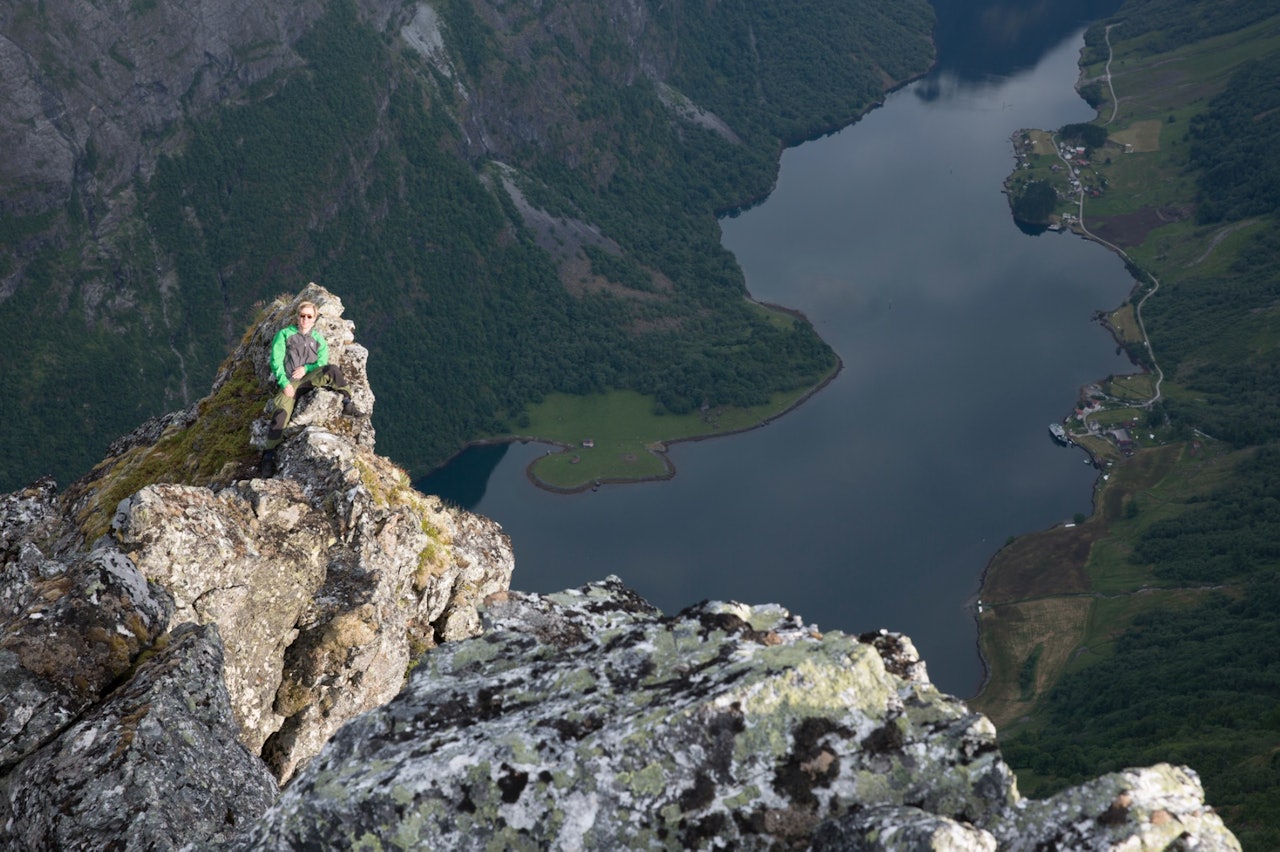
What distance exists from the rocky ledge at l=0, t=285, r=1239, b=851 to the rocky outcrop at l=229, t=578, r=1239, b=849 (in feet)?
0.09

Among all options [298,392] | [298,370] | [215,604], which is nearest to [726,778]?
[215,604]

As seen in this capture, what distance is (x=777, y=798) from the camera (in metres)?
12.9

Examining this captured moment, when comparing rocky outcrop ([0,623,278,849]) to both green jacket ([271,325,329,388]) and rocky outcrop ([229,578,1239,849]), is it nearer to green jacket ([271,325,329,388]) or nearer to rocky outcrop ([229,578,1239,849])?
rocky outcrop ([229,578,1239,849])

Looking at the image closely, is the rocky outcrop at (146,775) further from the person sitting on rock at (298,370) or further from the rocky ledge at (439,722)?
the person sitting on rock at (298,370)

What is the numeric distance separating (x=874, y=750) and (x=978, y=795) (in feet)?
3.93

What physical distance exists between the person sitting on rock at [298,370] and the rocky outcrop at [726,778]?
49.6ft

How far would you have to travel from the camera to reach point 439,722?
1488 centimetres

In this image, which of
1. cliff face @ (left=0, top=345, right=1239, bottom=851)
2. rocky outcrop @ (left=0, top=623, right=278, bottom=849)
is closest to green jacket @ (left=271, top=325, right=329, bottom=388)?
cliff face @ (left=0, top=345, right=1239, bottom=851)

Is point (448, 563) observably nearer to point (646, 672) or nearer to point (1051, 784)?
point (646, 672)

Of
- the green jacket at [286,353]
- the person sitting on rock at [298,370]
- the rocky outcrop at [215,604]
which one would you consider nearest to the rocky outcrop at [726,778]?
the rocky outcrop at [215,604]

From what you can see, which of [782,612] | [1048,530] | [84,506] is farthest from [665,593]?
[782,612]

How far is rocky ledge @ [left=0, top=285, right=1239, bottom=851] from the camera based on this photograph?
12789 mm

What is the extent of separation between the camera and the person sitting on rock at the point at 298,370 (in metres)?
28.1

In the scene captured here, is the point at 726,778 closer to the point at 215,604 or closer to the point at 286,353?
the point at 215,604
